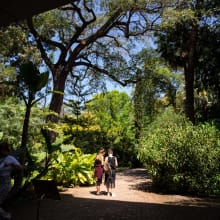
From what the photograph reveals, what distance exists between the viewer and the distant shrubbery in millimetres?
11852

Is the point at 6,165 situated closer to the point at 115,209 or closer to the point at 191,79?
the point at 115,209

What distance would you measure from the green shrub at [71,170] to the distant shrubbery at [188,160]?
2906 mm

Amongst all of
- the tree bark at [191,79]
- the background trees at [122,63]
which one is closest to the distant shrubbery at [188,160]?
the background trees at [122,63]

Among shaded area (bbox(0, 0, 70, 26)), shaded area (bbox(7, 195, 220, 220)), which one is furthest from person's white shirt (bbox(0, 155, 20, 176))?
shaded area (bbox(0, 0, 70, 26))

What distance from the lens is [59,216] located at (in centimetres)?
779

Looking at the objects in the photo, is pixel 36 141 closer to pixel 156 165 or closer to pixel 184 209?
pixel 156 165

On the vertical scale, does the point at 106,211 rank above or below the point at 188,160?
below

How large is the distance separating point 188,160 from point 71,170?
4.64 metres


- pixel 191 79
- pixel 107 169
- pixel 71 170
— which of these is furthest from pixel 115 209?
pixel 191 79

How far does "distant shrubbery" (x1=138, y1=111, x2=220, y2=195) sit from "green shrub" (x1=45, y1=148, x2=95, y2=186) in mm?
2906

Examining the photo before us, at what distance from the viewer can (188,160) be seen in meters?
11.9

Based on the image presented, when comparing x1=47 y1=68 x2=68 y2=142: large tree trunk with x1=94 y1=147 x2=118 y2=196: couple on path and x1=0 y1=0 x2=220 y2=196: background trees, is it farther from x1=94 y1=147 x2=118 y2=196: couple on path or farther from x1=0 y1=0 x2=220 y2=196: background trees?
x1=94 y1=147 x2=118 y2=196: couple on path

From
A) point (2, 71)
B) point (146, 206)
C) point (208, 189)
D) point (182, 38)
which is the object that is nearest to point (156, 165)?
point (208, 189)

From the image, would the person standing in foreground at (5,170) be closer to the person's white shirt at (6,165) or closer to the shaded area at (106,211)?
the person's white shirt at (6,165)
